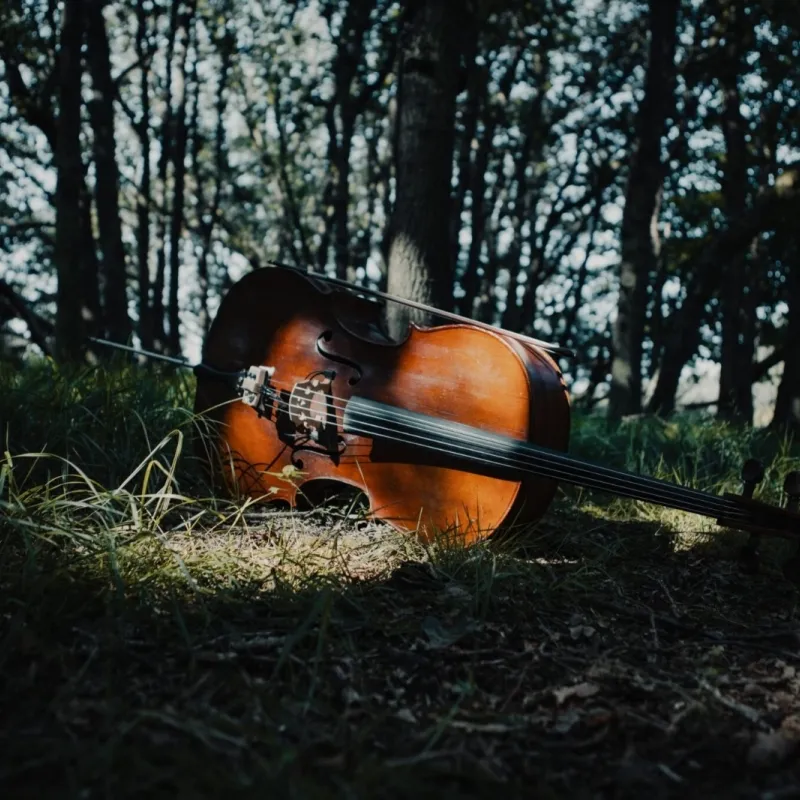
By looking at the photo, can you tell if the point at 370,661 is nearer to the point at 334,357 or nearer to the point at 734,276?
the point at 334,357

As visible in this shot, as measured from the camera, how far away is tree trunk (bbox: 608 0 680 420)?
7645mm

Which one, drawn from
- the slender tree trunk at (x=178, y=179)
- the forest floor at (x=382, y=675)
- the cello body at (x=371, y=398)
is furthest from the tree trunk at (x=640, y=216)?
the slender tree trunk at (x=178, y=179)

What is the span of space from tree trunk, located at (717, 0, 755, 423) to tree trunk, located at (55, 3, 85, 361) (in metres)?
5.71

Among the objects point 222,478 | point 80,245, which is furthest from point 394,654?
point 80,245

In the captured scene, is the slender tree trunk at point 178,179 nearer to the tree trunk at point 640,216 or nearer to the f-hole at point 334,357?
the tree trunk at point 640,216

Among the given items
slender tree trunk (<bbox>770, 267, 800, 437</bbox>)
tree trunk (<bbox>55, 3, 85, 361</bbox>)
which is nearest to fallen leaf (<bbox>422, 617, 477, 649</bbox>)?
tree trunk (<bbox>55, 3, 85, 361</bbox>)

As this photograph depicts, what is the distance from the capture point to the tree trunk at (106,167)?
840 cm

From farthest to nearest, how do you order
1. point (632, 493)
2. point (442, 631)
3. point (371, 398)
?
1. point (371, 398)
2. point (632, 493)
3. point (442, 631)

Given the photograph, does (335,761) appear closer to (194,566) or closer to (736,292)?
(194,566)

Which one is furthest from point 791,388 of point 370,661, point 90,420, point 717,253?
point 370,661

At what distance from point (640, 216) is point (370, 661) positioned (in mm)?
6427

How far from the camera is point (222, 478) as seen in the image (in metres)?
3.49

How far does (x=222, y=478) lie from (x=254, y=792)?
7.21 ft

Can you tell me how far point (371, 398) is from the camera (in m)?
3.19
